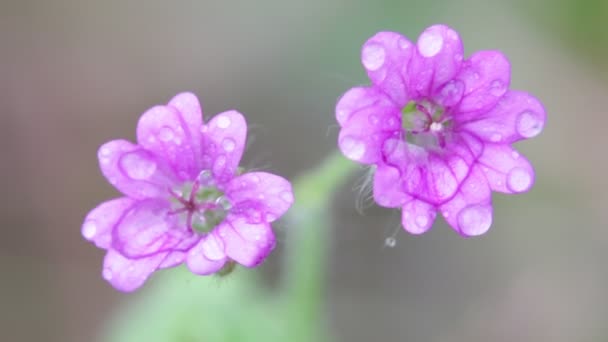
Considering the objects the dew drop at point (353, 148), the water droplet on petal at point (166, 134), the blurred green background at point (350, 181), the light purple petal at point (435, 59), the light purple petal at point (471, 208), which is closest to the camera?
the dew drop at point (353, 148)

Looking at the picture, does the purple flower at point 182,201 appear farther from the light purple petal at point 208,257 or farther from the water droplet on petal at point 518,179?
the water droplet on petal at point 518,179

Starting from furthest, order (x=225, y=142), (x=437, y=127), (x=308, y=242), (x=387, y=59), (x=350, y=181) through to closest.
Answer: (x=350, y=181)
(x=308, y=242)
(x=437, y=127)
(x=225, y=142)
(x=387, y=59)

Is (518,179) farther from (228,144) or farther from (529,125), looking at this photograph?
(228,144)

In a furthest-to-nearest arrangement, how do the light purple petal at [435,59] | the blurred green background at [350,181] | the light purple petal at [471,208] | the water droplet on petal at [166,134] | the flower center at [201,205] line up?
the blurred green background at [350,181], the flower center at [201,205], the water droplet on petal at [166,134], the light purple petal at [435,59], the light purple petal at [471,208]

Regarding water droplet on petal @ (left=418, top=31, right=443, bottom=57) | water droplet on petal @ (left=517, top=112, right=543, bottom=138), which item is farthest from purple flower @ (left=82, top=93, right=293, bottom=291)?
water droplet on petal @ (left=517, top=112, right=543, bottom=138)

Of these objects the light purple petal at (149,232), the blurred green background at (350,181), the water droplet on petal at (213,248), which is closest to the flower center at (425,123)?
the water droplet on petal at (213,248)

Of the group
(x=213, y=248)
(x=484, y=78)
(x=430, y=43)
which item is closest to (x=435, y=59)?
(x=430, y=43)
